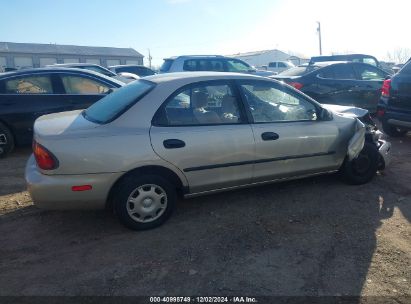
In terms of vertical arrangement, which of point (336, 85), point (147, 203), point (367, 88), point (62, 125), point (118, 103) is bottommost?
point (147, 203)

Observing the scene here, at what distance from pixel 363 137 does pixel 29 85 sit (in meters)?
5.54

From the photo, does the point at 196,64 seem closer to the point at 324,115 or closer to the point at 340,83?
the point at 340,83

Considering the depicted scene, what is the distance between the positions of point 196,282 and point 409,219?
8.16 feet

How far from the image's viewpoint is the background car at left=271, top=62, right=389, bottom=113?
859 centimetres

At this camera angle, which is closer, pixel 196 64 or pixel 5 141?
pixel 5 141

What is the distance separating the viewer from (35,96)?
6398mm

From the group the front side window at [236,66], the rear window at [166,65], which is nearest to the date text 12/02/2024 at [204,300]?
the rear window at [166,65]

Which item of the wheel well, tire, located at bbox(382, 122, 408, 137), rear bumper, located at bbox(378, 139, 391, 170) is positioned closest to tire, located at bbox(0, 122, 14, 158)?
the wheel well

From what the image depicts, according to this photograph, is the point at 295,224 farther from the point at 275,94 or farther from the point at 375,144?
the point at 375,144

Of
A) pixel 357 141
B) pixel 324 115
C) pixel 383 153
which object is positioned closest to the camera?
pixel 324 115

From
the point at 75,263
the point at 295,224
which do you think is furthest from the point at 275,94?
the point at 75,263

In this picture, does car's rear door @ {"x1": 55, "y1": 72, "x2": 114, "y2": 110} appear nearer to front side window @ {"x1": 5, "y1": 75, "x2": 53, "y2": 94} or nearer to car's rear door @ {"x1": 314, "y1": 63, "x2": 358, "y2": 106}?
front side window @ {"x1": 5, "y1": 75, "x2": 53, "y2": 94}

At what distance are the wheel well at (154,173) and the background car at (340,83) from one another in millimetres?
5597

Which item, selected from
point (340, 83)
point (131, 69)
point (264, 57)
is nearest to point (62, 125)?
point (340, 83)
